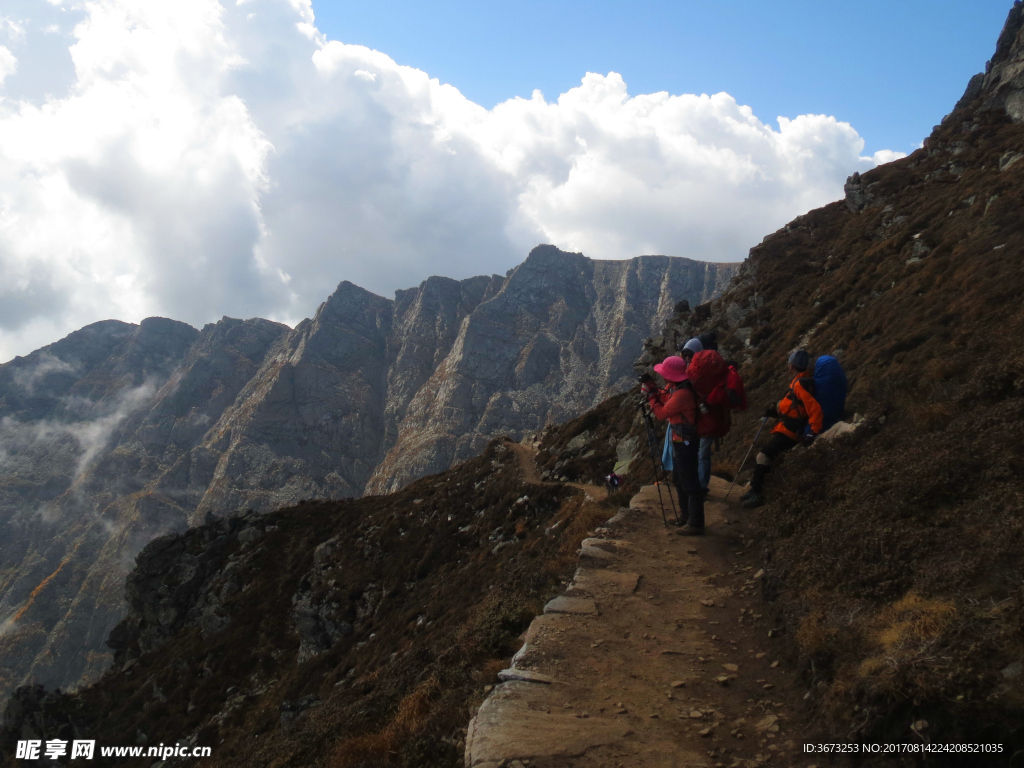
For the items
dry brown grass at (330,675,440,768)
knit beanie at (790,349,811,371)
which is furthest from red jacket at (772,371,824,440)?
dry brown grass at (330,675,440,768)

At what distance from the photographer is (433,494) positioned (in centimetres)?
4162

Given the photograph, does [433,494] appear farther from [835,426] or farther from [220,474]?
[220,474]


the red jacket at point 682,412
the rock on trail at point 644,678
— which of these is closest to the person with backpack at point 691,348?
the red jacket at point 682,412

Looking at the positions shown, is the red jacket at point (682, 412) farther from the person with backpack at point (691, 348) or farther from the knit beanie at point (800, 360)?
the knit beanie at point (800, 360)

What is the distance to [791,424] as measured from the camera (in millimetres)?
10258

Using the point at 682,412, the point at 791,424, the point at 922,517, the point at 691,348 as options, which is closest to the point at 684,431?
the point at 682,412

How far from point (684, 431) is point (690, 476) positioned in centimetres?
83

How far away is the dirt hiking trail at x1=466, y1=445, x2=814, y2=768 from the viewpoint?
4.60 metres

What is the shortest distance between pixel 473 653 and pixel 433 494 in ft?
117

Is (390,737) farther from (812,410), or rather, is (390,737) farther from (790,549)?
(812,410)

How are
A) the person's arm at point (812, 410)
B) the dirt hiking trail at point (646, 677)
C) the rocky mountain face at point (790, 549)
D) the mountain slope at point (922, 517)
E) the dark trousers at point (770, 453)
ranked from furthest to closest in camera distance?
the dark trousers at point (770, 453), the person's arm at point (812, 410), the rocky mountain face at point (790, 549), the dirt hiking trail at point (646, 677), the mountain slope at point (922, 517)

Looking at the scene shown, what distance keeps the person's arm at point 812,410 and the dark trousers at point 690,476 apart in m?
2.31

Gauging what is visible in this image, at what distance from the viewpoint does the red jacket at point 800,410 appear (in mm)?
10055

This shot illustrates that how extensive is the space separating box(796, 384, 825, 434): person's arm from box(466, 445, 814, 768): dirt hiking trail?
272cm
